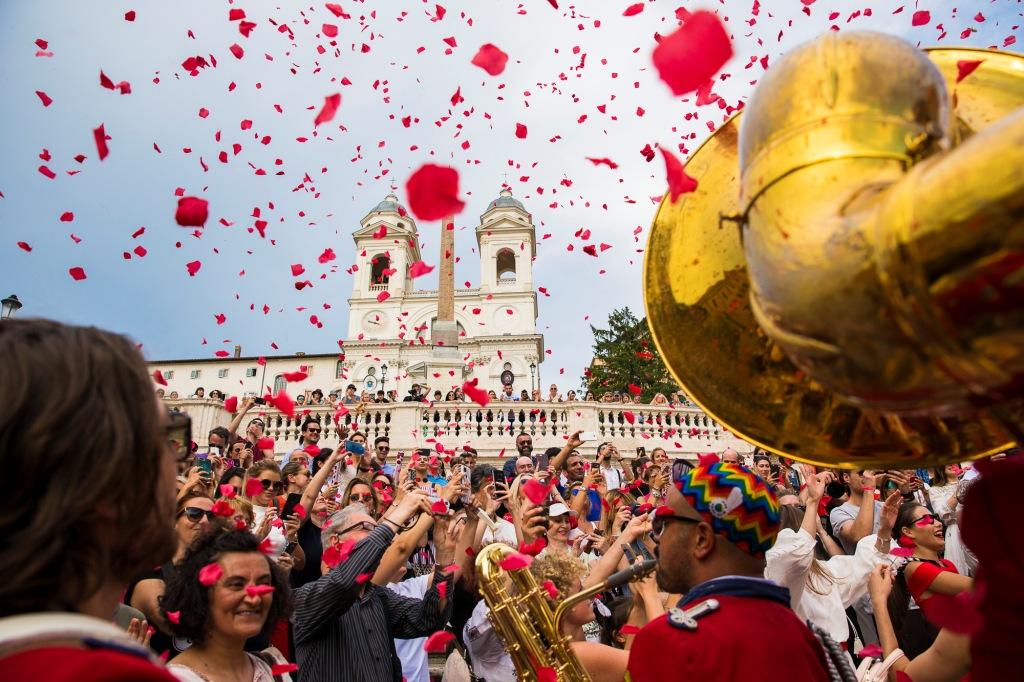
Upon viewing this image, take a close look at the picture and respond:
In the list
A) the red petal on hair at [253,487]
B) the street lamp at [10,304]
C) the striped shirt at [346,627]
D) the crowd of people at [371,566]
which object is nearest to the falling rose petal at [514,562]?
the crowd of people at [371,566]

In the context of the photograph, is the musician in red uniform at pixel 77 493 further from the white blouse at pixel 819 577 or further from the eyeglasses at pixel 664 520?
the white blouse at pixel 819 577

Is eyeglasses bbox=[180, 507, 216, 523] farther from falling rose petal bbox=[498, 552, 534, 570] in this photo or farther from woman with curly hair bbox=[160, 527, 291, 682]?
falling rose petal bbox=[498, 552, 534, 570]

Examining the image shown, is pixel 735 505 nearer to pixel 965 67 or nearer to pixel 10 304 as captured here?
pixel 965 67

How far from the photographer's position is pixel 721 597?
99.3 inches

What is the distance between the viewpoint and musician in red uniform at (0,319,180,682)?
3.52ft

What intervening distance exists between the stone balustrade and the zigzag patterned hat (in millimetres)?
15371

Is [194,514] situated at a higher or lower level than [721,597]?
higher

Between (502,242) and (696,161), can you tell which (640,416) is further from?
(502,242)

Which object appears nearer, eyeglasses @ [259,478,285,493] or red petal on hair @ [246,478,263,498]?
red petal on hair @ [246,478,263,498]

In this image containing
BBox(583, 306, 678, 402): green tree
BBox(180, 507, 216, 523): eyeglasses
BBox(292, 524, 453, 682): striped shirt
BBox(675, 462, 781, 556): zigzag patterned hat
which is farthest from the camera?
BBox(583, 306, 678, 402): green tree

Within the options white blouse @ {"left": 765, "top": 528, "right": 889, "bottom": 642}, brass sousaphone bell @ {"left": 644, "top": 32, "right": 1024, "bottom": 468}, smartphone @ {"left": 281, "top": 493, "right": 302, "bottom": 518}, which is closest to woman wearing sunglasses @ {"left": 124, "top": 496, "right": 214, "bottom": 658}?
smartphone @ {"left": 281, "top": 493, "right": 302, "bottom": 518}

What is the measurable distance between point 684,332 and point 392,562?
291 cm

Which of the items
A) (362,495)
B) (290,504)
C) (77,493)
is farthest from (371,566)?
(77,493)

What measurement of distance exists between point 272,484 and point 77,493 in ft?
18.1
